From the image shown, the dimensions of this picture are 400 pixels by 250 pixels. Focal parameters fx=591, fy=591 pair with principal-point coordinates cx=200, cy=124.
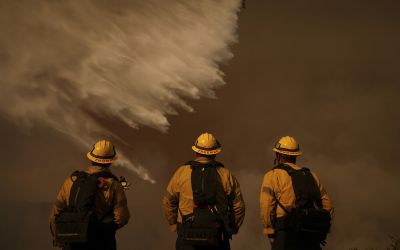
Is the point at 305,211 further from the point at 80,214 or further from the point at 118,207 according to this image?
the point at 80,214

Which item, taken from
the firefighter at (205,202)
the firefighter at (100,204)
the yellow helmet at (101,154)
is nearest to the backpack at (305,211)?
the firefighter at (205,202)

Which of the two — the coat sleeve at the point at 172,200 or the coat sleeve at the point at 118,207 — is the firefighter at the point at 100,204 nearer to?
the coat sleeve at the point at 118,207

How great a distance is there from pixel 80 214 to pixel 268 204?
2883 millimetres

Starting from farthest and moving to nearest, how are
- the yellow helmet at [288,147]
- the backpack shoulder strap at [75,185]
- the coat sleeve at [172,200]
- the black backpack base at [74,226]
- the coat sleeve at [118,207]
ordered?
the yellow helmet at [288,147] < the coat sleeve at [172,200] < the coat sleeve at [118,207] < the backpack shoulder strap at [75,185] < the black backpack base at [74,226]

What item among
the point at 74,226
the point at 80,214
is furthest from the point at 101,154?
the point at 74,226

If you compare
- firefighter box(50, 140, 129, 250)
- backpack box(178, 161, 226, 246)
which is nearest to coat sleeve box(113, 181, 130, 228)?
firefighter box(50, 140, 129, 250)

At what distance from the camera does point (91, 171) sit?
918 cm

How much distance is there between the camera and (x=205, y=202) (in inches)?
350

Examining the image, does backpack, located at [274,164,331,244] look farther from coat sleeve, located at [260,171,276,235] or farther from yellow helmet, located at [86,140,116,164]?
yellow helmet, located at [86,140,116,164]

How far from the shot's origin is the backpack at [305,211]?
9234 mm

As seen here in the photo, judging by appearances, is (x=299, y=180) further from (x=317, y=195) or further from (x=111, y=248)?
(x=111, y=248)

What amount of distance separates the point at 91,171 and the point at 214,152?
1943mm

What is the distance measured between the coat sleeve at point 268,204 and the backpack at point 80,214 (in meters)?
2.56

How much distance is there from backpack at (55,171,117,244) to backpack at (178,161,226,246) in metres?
1.39
